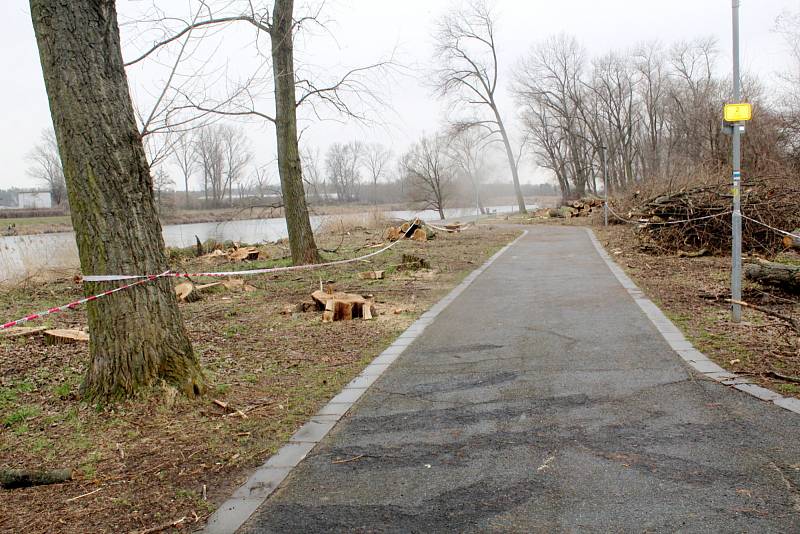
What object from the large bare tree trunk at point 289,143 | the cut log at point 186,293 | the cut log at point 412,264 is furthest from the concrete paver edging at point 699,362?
the large bare tree trunk at point 289,143

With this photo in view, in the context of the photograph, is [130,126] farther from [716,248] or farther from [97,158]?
[716,248]

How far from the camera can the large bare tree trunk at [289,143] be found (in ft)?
45.2

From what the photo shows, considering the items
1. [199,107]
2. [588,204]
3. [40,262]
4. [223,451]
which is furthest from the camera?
[588,204]

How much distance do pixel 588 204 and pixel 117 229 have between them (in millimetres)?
36756

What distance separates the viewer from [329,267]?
1503cm

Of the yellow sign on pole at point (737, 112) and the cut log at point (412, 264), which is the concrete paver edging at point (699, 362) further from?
the cut log at point (412, 264)

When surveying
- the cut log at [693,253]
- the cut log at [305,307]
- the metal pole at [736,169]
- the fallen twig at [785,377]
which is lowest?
the cut log at [693,253]

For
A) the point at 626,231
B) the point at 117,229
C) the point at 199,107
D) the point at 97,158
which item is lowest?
the point at 626,231

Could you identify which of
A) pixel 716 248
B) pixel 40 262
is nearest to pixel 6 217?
pixel 40 262

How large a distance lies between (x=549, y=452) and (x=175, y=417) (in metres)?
2.63

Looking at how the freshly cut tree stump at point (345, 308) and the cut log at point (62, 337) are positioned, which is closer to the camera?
the cut log at point (62, 337)

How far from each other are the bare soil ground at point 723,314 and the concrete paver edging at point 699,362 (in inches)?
3.6

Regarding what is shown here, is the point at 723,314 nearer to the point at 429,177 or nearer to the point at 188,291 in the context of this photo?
the point at 188,291

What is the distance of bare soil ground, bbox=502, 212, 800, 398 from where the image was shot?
19.0 feet
